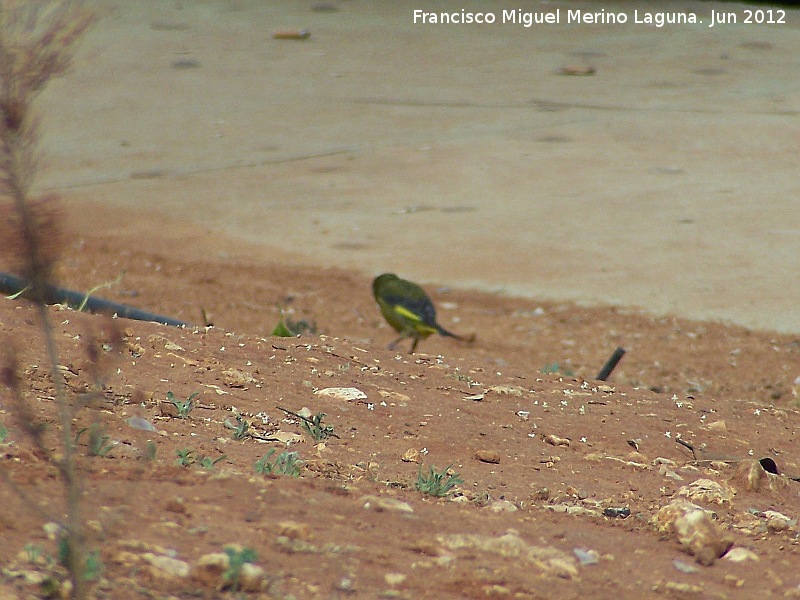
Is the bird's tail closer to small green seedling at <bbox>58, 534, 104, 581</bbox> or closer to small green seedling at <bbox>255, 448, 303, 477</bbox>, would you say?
small green seedling at <bbox>255, 448, 303, 477</bbox>

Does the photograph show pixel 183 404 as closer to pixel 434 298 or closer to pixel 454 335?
pixel 454 335

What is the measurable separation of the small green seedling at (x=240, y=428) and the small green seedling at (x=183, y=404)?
0.34 feet

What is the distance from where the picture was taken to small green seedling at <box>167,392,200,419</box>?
2982 mm

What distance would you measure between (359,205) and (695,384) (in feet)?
9.60

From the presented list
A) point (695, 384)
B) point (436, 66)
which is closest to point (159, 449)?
point (695, 384)

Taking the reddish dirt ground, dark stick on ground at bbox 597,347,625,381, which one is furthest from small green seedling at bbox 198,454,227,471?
dark stick on ground at bbox 597,347,625,381

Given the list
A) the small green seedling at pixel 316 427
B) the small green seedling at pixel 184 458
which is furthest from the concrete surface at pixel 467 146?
the small green seedling at pixel 184 458

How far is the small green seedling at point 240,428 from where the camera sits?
115 inches

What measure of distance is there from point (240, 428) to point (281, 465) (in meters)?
0.31

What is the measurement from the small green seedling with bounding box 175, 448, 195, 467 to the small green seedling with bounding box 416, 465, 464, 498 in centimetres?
51

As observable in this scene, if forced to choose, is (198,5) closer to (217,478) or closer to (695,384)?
(695,384)

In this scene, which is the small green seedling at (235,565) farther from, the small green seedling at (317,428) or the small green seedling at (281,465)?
the small green seedling at (317,428)

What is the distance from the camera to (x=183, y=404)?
119 inches

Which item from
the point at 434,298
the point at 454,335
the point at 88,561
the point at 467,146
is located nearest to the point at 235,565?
the point at 88,561
